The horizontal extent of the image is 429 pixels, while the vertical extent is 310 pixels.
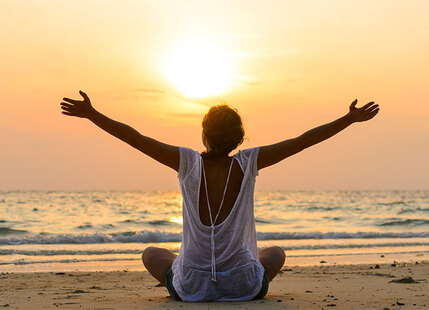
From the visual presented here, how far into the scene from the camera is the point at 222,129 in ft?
13.6

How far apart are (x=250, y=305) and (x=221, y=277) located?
31 centimetres

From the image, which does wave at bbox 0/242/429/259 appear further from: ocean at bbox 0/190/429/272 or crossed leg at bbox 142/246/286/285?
crossed leg at bbox 142/246/286/285

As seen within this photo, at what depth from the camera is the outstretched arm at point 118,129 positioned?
12.8 ft

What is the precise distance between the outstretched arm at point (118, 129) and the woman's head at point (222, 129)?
0.31 m

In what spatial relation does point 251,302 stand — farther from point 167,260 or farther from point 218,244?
point 167,260

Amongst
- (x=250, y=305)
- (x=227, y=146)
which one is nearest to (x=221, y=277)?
(x=250, y=305)

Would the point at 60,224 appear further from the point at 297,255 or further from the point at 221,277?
the point at 221,277

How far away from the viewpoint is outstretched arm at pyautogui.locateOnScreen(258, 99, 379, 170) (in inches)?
164

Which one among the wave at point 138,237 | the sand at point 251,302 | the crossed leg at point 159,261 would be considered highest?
the crossed leg at point 159,261

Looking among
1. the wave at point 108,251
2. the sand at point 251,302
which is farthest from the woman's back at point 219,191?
the wave at point 108,251

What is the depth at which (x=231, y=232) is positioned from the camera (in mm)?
4262

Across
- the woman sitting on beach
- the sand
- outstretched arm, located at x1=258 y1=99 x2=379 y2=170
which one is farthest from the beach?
outstretched arm, located at x1=258 y1=99 x2=379 y2=170

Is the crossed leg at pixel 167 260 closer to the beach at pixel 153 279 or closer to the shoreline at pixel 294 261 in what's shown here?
the beach at pixel 153 279

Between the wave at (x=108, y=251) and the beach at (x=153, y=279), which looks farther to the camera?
the wave at (x=108, y=251)
